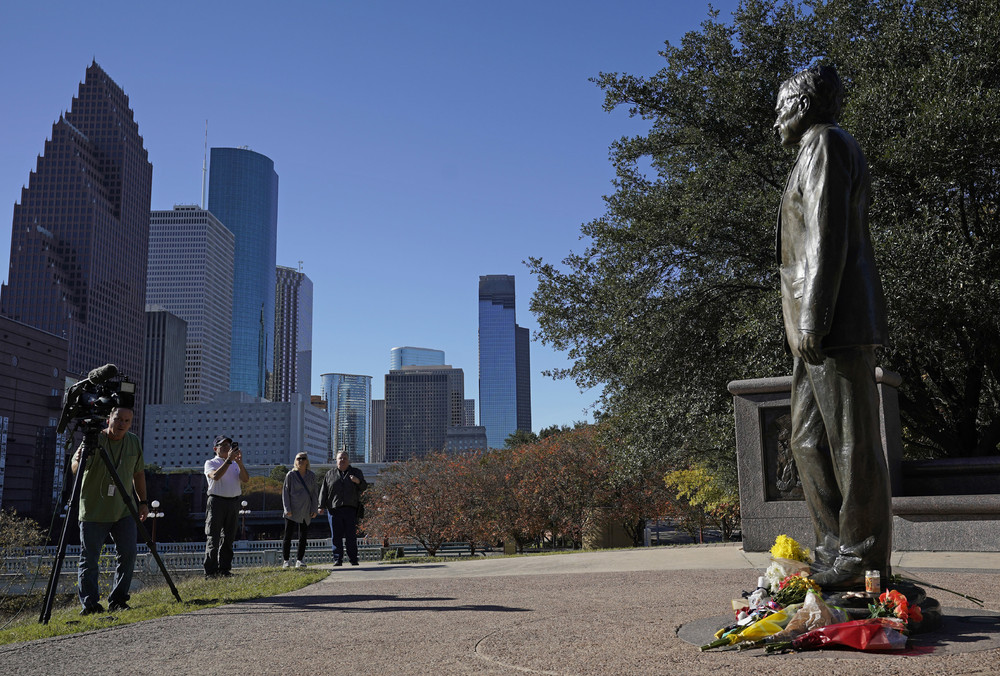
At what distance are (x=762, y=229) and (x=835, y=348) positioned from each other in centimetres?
1110

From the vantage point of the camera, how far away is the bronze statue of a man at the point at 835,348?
4242 millimetres

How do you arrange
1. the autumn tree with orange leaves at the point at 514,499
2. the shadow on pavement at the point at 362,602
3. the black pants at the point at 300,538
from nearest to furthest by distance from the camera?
the shadow on pavement at the point at 362,602
the black pants at the point at 300,538
the autumn tree with orange leaves at the point at 514,499

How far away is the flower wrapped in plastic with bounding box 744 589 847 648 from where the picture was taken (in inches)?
149

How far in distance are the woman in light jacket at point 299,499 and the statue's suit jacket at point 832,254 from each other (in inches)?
348

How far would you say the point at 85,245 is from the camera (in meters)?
166

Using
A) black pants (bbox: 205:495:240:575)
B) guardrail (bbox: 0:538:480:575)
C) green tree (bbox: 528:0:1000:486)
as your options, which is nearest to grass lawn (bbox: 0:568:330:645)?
guardrail (bbox: 0:538:480:575)

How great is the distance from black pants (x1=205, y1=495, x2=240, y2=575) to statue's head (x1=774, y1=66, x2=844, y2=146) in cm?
785

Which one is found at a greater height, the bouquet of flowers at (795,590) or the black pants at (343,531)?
the bouquet of flowers at (795,590)

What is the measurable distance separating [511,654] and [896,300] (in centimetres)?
1072

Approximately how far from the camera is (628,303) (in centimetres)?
1672

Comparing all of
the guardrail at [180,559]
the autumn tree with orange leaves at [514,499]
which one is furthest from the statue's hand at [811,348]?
the autumn tree with orange leaves at [514,499]

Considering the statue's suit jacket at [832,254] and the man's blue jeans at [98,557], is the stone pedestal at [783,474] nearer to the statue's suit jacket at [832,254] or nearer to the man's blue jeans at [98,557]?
the statue's suit jacket at [832,254]

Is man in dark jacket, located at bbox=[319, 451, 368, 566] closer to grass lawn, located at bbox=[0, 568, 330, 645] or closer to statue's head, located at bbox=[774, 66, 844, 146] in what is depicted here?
grass lawn, located at bbox=[0, 568, 330, 645]

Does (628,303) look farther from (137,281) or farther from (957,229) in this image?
(137,281)
